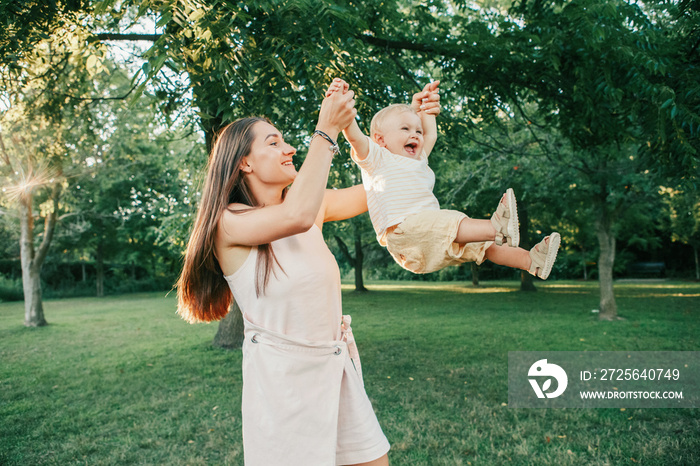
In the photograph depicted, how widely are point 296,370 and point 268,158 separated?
0.85 metres

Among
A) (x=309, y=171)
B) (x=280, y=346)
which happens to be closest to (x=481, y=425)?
(x=280, y=346)

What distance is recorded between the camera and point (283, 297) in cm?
202

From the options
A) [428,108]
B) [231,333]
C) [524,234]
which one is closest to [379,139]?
[428,108]

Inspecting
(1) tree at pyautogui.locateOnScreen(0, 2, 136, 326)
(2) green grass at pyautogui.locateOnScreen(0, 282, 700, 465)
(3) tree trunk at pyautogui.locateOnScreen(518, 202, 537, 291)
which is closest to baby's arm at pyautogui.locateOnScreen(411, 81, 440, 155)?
(1) tree at pyautogui.locateOnScreen(0, 2, 136, 326)

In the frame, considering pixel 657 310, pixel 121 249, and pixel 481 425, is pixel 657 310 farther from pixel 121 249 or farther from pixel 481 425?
pixel 121 249

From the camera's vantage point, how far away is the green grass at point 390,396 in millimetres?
4965

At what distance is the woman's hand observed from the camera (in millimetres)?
1937

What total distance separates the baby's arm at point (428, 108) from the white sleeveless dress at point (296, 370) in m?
0.96

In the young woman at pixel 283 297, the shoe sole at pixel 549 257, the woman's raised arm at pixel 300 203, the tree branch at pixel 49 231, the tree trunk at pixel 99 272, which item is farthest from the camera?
the tree trunk at pixel 99 272

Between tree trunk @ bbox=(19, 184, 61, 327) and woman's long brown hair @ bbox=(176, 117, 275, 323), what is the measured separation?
13509mm

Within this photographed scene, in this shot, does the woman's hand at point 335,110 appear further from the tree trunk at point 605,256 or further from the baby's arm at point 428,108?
the tree trunk at point 605,256

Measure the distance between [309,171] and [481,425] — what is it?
4.60 m

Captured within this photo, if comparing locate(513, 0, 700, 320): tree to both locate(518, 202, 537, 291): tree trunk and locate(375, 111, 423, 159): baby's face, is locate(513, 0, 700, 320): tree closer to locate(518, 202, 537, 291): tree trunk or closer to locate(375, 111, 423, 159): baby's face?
locate(375, 111, 423, 159): baby's face

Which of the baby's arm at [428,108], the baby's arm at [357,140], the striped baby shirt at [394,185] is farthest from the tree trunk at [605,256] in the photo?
the baby's arm at [357,140]
